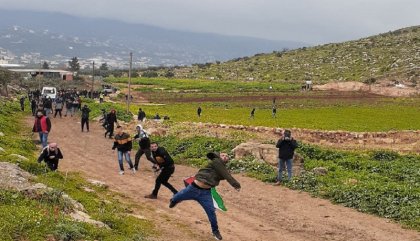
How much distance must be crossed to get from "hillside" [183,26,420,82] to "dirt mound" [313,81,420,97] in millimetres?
7094

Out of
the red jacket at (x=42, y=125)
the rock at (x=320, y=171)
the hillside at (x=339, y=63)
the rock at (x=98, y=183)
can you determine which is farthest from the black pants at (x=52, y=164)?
the hillside at (x=339, y=63)

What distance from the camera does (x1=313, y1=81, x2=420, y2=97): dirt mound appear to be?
7531 centimetres

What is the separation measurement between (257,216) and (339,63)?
95761 mm

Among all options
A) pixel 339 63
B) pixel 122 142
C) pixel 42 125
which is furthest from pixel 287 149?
pixel 339 63

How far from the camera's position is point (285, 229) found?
13.0m

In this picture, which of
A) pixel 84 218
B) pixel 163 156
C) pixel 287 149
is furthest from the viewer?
pixel 287 149

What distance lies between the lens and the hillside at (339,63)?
9488cm

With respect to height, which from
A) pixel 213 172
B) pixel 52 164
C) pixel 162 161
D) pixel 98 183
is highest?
pixel 213 172

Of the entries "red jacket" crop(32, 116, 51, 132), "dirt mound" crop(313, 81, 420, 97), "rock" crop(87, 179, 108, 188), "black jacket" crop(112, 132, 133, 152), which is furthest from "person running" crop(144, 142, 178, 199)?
"dirt mound" crop(313, 81, 420, 97)

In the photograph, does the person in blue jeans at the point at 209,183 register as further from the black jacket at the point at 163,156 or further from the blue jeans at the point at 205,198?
the black jacket at the point at 163,156

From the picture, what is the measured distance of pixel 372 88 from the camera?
262 ft

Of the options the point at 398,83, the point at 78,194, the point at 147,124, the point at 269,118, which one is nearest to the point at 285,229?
the point at 78,194

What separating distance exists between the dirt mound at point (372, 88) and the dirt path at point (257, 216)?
61873 millimetres

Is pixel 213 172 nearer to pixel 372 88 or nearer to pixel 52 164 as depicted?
pixel 52 164
